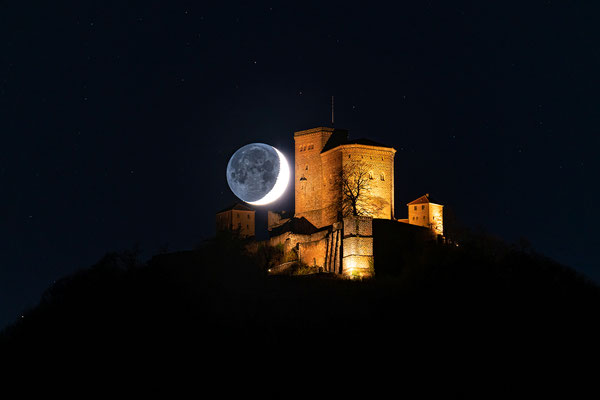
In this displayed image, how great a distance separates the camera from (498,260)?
5509 cm

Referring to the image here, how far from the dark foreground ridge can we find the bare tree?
875 cm

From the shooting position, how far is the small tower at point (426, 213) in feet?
220

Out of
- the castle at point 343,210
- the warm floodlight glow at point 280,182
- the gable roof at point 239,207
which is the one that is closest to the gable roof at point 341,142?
the castle at point 343,210

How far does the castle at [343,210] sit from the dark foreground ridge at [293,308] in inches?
114

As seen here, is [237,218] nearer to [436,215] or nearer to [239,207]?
[239,207]

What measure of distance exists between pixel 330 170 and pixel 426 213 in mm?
8102

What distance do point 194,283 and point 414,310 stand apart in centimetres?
1239

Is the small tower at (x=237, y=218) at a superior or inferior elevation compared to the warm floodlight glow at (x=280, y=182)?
inferior

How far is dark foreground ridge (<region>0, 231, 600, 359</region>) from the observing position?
45531mm

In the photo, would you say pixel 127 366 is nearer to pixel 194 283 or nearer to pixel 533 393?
pixel 194 283

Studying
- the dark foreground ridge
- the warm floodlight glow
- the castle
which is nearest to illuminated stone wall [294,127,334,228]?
the castle

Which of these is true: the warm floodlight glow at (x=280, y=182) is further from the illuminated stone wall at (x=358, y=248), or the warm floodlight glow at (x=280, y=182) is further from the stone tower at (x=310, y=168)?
the illuminated stone wall at (x=358, y=248)

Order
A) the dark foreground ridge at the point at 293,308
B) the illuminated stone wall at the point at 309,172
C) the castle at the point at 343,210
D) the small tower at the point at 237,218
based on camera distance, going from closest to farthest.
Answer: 1. the dark foreground ridge at the point at 293,308
2. the castle at the point at 343,210
3. the illuminated stone wall at the point at 309,172
4. the small tower at the point at 237,218

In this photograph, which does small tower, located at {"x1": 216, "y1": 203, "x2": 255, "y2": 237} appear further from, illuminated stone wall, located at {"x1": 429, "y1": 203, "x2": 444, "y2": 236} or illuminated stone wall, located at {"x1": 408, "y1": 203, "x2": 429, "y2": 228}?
illuminated stone wall, located at {"x1": 429, "y1": 203, "x2": 444, "y2": 236}
